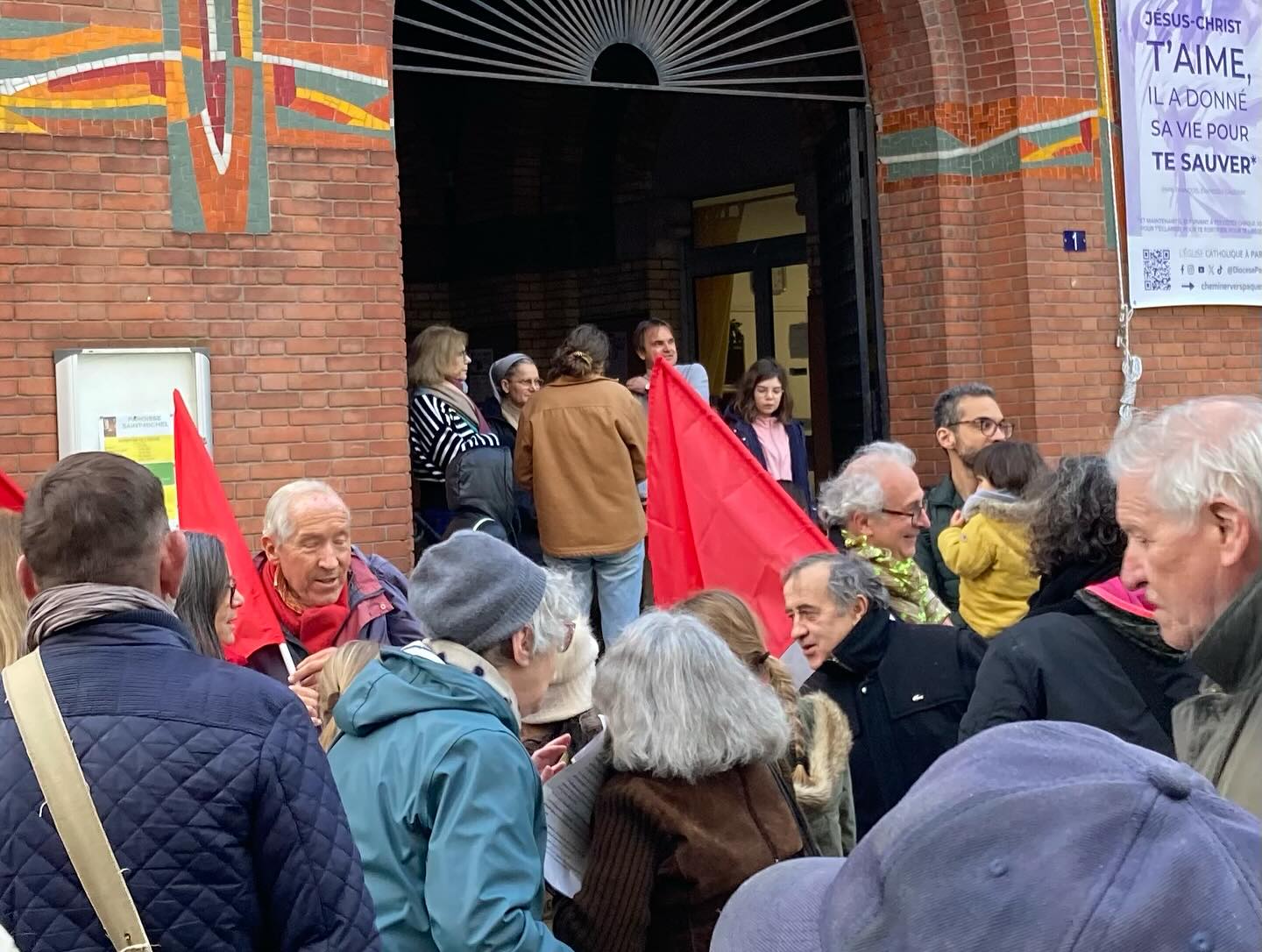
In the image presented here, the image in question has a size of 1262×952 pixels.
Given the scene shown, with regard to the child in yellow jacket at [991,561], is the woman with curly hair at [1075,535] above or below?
above

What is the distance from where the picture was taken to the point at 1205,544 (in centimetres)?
242

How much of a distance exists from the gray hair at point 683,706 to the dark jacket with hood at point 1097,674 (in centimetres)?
44

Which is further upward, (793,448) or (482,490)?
(793,448)

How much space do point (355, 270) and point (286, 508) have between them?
2930 millimetres

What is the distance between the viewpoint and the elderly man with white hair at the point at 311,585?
4.95 meters

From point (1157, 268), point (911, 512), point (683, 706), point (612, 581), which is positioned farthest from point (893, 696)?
point (1157, 268)

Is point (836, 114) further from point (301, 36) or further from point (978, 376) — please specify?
point (301, 36)

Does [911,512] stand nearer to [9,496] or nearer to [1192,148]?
[9,496]

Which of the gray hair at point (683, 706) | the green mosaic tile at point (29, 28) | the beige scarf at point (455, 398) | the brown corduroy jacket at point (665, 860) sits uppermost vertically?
the green mosaic tile at point (29, 28)

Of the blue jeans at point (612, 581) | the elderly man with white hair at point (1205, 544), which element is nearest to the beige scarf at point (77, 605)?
the elderly man with white hair at point (1205, 544)

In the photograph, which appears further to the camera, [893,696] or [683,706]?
[893,696]

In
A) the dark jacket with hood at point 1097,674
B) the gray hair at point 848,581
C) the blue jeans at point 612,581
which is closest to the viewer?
the dark jacket with hood at point 1097,674

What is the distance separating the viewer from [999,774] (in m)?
1.15

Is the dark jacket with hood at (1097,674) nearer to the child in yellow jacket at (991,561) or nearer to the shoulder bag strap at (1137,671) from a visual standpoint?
the shoulder bag strap at (1137,671)
